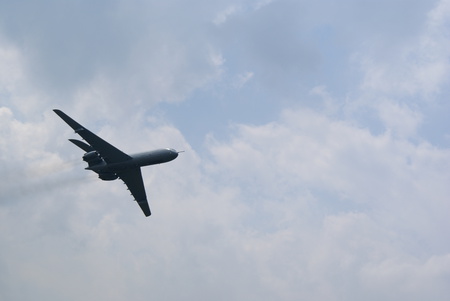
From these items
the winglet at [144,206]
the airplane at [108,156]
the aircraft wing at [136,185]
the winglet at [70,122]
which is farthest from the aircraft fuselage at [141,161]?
the winglet at [144,206]

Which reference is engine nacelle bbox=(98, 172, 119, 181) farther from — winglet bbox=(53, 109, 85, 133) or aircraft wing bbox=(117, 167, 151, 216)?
winglet bbox=(53, 109, 85, 133)

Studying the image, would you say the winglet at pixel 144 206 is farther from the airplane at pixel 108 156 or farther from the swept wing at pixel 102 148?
the airplane at pixel 108 156

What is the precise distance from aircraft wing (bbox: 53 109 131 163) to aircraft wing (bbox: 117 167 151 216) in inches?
183

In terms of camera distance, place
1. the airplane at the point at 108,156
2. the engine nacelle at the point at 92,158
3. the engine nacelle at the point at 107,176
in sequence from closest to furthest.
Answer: the airplane at the point at 108,156
the engine nacelle at the point at 92,158
the engine nacelle at the point at 107,176

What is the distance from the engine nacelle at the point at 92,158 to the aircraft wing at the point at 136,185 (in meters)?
6.33

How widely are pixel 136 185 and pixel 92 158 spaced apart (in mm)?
13752

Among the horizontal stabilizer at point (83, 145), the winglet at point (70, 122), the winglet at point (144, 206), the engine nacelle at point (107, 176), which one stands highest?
the winglet at point (70, 122)

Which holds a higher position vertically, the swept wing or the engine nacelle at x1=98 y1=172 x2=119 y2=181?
the swept wing

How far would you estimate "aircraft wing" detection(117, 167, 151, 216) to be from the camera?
454 ft

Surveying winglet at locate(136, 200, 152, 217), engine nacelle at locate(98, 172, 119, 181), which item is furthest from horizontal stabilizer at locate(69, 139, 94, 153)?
winglet at locate(136, 200, 152, 217)

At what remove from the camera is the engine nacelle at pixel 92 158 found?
13188cm

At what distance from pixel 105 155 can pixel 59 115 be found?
38.2 feet

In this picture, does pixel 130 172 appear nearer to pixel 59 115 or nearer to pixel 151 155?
pixel 151 155

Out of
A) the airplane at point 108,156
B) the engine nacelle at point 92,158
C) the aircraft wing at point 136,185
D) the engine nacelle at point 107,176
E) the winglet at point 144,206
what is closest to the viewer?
the airplane at point 108,156
